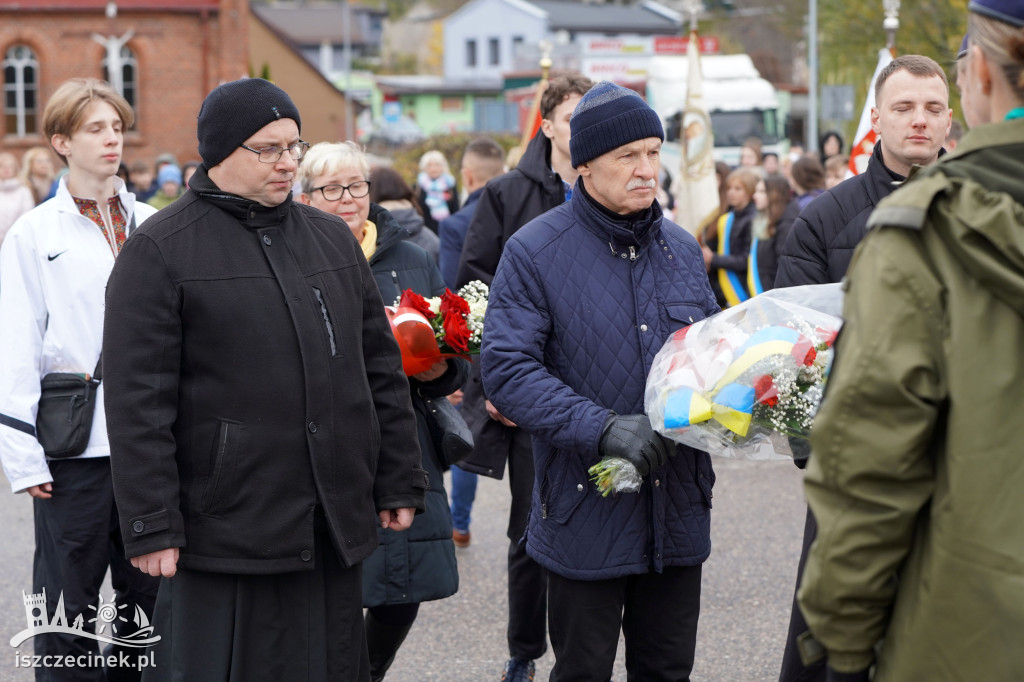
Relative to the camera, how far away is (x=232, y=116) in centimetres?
348

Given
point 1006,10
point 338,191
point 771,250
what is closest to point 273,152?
point 338,191

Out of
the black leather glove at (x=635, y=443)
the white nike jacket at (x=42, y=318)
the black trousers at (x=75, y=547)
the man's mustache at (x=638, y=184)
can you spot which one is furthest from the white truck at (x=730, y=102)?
the black leather glove at (x=635, y=443)

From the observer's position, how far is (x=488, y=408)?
199 inches

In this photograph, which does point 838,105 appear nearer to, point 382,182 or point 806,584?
point 382,182

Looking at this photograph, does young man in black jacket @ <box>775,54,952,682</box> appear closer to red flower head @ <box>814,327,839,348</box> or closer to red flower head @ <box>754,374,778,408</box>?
red flower head @ <box>814,327,839,348</box>

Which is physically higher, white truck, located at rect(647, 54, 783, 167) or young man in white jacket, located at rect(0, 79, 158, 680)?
white truck, located at rect(647, 54, 783, 167)

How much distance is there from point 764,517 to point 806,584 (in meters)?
5.55

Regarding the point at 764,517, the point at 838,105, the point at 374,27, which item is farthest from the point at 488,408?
the point at 374,27

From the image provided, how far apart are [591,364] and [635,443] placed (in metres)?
0.37

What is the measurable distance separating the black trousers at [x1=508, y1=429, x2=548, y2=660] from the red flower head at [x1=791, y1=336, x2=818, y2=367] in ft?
6.32

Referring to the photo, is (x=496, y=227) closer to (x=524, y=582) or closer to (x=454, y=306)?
(x=454, y=306)

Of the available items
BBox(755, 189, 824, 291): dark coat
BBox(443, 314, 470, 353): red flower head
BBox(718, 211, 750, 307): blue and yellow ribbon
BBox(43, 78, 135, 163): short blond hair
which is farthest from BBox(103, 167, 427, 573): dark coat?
BBox(718, 211, 750, 307): blue and yellow ribbon

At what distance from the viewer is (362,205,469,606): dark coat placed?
14.5 feet

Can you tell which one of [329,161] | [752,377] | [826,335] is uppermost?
[329,161]
